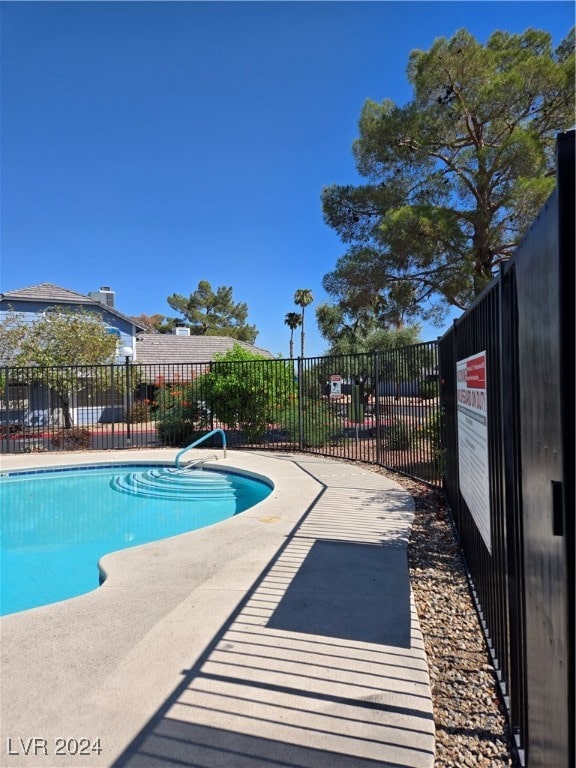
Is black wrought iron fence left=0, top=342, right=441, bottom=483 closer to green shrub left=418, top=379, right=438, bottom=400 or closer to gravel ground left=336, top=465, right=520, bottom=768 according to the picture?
green shrub left=418, top=379, right=438, bottom=400

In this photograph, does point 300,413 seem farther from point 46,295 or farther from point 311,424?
point 46,295

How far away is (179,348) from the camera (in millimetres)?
26703

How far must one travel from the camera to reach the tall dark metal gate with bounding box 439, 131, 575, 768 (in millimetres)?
1136

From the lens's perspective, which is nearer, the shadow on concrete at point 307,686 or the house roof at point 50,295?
the shadow on concrete at point 307,686

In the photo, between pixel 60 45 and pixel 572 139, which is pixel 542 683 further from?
pixel 60 45

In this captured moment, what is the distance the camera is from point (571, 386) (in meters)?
1.11

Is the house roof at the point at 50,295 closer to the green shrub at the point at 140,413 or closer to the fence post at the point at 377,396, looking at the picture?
the green shrub at the point at 140,413

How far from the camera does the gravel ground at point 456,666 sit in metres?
2.00

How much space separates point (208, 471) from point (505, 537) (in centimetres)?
830

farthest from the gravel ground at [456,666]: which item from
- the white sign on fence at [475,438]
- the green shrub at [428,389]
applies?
the green shrub at [428,389]

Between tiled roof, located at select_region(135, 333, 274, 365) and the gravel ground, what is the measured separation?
2149cm

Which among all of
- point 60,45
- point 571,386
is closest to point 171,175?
point 60,45

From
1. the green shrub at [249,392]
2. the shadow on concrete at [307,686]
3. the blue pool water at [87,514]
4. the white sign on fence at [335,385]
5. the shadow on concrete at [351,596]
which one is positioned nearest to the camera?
the shadow on concrete at [307,686]

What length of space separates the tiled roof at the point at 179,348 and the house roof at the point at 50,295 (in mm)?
3212
